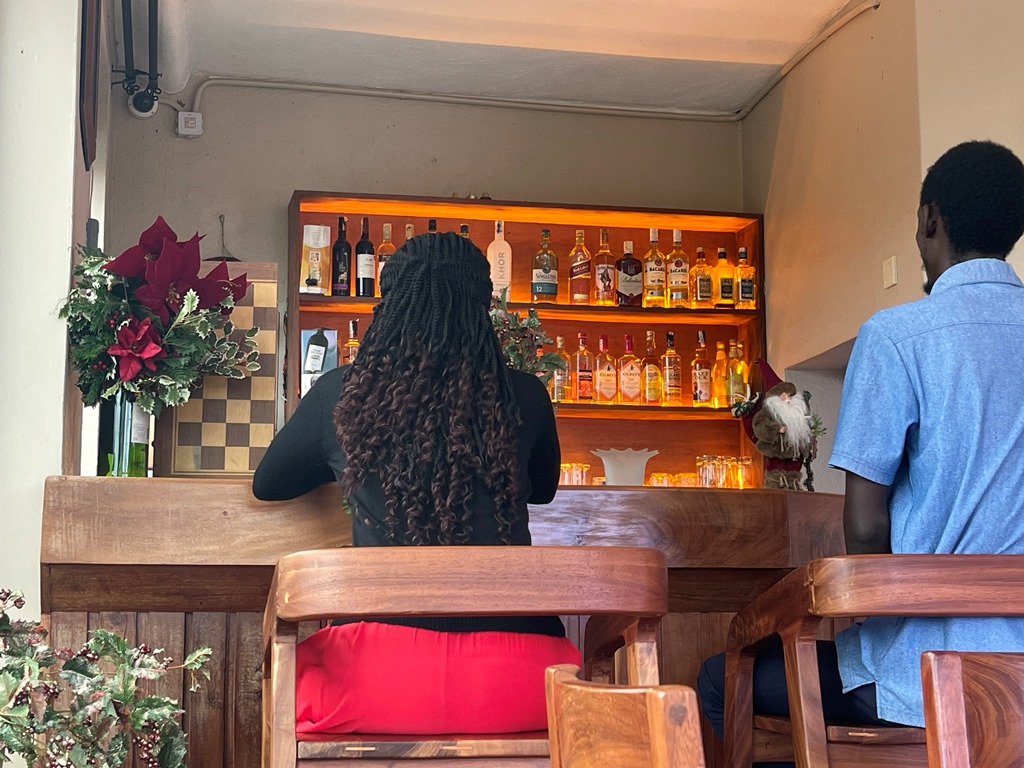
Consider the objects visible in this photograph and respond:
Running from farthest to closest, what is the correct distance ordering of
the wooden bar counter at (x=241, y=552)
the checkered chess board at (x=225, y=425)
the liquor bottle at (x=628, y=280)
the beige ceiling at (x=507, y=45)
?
1. the liquor bottle at (x=628, y=280)
2. the beige ceiling at (x=507, y=45)
3. the checkered chess board at (x=225, y=425)
4. the wooden bar counter at (x=241, y=552)

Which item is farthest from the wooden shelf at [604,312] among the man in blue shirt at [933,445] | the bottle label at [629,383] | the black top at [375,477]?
the man in blue shirt at [933,445]

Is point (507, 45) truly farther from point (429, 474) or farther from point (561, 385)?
point (429, 474)

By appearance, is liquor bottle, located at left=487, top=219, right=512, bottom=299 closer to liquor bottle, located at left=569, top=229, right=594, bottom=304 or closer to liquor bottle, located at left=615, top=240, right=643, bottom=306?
liquor bottle, located at left=569, top=229, right=594, bottom=304

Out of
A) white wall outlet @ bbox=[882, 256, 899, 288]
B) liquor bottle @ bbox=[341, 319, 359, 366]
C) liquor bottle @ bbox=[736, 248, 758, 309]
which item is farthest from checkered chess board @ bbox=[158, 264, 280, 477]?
liquor bottle @ bbox=[736, 248, 758, 309]

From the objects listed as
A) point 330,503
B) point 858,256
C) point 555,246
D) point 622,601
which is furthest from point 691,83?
point 622,601

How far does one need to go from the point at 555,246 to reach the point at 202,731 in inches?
106

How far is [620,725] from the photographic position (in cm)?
70

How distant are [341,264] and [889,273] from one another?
1765mm

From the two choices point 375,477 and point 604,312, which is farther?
point 604,312

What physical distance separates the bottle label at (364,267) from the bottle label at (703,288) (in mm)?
1142

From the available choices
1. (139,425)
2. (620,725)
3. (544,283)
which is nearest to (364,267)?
(544,283)

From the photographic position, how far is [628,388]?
441 centimetres

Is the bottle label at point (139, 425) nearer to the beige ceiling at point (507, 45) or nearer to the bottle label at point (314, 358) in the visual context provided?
the bottle label at point (314, 358)

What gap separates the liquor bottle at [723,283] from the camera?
14.7 feet
